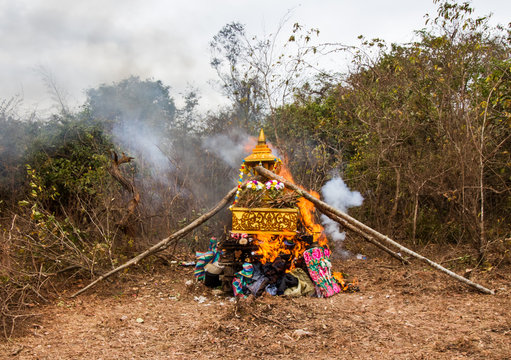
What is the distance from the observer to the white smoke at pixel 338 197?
10.7m

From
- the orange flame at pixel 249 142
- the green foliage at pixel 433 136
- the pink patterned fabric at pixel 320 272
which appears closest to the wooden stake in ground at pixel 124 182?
the pink patterned fabric at pixel 320 272

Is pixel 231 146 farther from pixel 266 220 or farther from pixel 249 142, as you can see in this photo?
pixel 266 220

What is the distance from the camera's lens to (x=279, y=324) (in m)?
4.50

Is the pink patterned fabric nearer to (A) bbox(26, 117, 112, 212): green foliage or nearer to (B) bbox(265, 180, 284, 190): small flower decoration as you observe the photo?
(B) bbox(265, 180, 284, 190): small flower decoration

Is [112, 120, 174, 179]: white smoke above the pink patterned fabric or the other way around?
above

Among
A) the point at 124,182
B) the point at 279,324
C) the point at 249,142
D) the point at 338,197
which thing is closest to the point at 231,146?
the point at 249,142

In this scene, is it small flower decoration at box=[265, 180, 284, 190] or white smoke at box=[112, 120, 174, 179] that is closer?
small flower decoration at box=[265, 180, 284, 190]

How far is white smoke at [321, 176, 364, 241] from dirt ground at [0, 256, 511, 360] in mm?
4425

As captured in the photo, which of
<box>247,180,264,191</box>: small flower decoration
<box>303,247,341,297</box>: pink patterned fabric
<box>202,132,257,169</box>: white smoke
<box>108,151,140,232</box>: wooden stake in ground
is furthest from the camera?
<box>202,132,257,169</box>: white smoke

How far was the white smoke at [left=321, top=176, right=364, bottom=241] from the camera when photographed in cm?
1074

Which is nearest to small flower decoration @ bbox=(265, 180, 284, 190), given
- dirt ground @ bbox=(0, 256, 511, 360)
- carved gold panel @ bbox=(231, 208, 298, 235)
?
carved gold panel @ bbox=(231, 208, 298, 235)

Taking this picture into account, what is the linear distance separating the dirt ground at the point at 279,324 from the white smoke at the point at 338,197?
4.43 m

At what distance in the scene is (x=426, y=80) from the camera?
31.3 ft

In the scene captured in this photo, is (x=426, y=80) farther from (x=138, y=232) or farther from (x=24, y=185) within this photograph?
(x=24, y=185)
